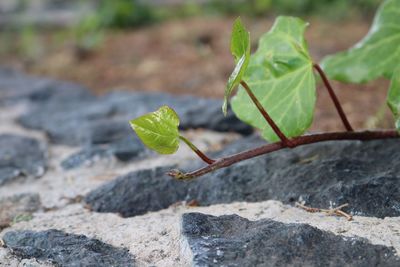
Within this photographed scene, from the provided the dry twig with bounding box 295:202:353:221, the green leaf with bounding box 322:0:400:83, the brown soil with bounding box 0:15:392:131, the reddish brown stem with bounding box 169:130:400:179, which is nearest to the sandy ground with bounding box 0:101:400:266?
the dry twig with bounding box 295:202:353:221

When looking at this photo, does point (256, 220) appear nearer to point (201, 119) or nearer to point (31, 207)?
point (31, 207)

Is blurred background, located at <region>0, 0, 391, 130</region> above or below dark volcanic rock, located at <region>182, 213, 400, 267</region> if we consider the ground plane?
below

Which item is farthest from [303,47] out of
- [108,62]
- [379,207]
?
[108,62]

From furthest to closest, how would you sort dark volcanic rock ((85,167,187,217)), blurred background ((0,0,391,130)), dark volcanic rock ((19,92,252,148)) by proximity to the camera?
blurred background ((0,0,391,130))
dark volcanic rock ((19,92,252,148))
dark volcanic rock ((85,167,187,217))

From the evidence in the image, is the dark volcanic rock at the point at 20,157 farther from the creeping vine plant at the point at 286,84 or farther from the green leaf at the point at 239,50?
the green leaf at the point at 239,50

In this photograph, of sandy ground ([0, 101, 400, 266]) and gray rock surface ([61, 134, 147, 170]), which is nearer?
sandy ground ([0, 101, 400, 266])

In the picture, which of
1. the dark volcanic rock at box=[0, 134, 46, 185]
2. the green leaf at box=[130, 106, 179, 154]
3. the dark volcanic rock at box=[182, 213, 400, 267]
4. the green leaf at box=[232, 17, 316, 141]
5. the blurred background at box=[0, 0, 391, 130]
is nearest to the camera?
the dark volcanic rock at box=[182, 213, 400, 267]

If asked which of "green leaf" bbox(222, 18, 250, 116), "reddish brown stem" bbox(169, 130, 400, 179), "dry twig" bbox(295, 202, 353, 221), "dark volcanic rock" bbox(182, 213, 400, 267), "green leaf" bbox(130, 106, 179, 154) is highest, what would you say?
"green leaf" bbox(222, 18, 250, 116)

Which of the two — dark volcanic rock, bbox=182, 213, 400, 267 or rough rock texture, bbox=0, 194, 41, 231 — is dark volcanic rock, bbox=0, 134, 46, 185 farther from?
dark volcanic rock, bbox=182, 213, 400, 267

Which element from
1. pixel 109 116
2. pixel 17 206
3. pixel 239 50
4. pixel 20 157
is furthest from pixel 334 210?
pixel 109 116
